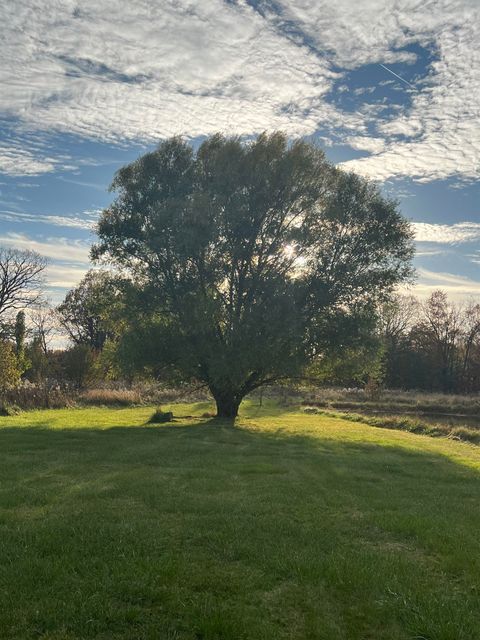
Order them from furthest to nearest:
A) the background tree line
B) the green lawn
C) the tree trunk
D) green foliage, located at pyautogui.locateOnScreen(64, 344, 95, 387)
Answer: green foliage, located at pyautogui.locateOnScreen(64, 344, 95, 387) < the tree trunk < the background tree line < the green lawn

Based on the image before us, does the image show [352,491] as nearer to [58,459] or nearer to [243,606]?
[243,606]

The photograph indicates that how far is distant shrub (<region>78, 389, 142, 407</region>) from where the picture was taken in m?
35.9

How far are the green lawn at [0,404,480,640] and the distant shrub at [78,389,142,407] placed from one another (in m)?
23.0

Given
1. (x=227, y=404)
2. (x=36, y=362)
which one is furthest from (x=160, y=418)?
(x=36, y=362)

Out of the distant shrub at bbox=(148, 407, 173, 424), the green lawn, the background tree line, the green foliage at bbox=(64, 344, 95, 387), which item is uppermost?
the background tree line

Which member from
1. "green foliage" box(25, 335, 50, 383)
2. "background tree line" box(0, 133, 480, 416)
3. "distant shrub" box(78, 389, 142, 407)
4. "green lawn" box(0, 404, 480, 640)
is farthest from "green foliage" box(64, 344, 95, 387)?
"green lawn" box(0, 404, 480, 640)

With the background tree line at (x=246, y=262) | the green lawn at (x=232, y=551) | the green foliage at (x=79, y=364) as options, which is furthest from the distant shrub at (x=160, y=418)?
the green foliage at (x=79, y=364)

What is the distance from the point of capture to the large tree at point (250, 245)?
25.6 meters

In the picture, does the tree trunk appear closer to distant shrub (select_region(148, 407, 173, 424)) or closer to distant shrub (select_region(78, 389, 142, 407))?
distant shrub (select_region(148, 407, 173, 424))

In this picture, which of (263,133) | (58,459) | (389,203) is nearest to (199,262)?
(263,133)

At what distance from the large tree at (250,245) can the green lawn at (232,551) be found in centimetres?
1295

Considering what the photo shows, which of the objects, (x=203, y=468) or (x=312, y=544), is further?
(x=203, y=468)

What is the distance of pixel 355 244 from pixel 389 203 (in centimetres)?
274

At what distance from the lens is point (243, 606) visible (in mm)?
5062
